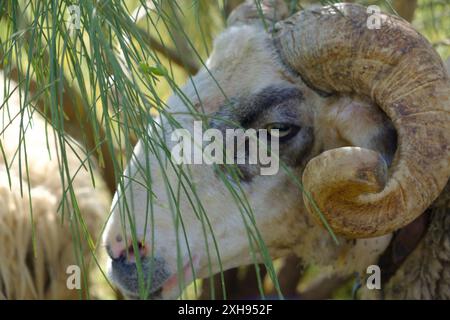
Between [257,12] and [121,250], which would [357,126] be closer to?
[257,12]

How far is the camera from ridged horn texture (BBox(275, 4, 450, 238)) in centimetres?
255

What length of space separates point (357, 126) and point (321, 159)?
418 mm

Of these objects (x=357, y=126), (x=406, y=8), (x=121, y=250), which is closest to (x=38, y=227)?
(x=121, y=250)

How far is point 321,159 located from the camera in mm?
2566

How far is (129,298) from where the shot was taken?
3.09m

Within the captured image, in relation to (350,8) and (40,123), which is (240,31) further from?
(40,123)

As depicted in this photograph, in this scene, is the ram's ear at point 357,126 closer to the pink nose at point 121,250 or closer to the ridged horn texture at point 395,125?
the ridged horn texture at point 395,125

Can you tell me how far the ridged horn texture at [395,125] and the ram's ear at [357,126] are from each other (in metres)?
0.09

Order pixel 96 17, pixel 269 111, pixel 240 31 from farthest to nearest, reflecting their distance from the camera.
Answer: pixel 240 31 < pixel 269 111 < pixel 96 17

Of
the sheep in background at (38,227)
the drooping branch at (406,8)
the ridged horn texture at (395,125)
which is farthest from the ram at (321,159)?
the drooping branch at (406,8)

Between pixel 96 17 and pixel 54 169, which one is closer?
pixel 96 17
